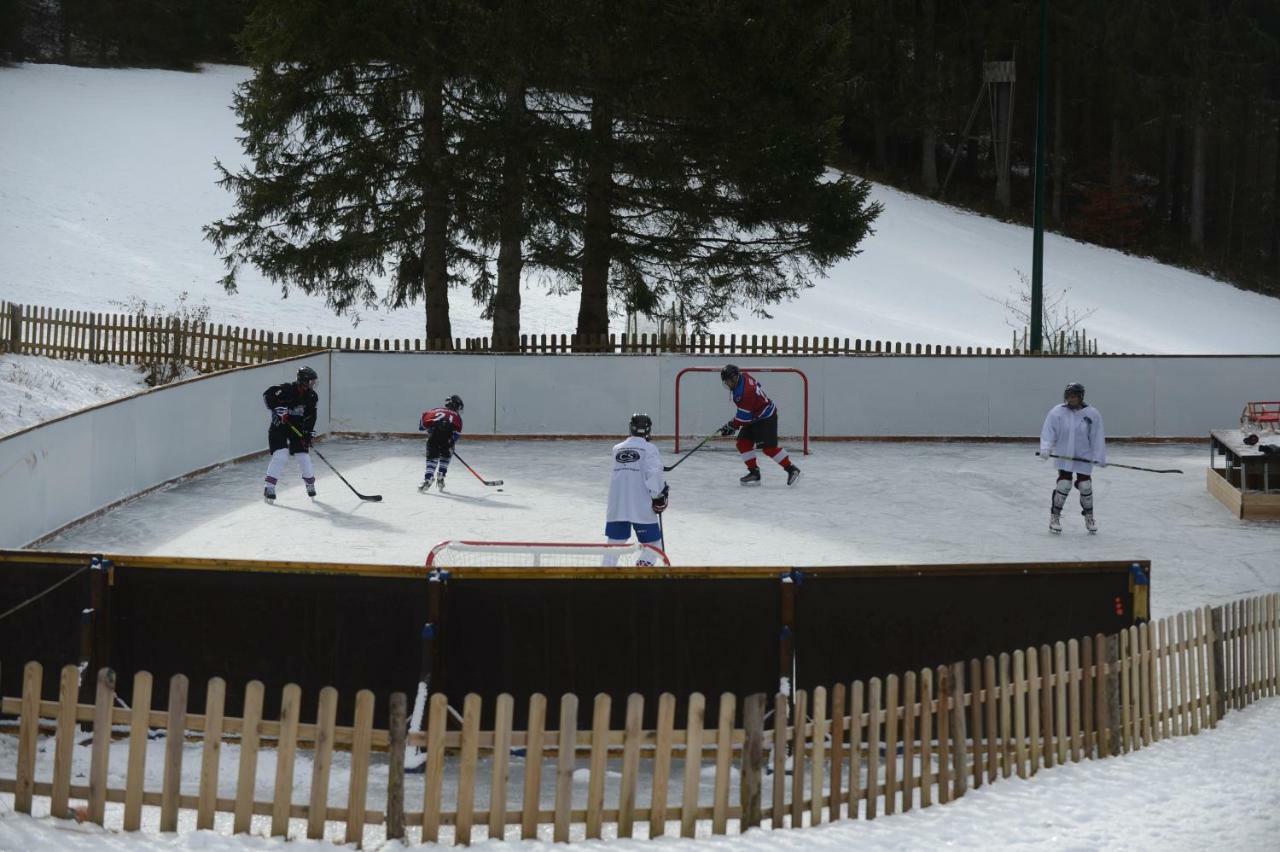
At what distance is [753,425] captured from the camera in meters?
19.6

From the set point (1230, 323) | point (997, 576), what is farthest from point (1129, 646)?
point (1230, 323)

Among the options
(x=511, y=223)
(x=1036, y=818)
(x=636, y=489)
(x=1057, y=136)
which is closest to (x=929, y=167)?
(x=1057, y=136)

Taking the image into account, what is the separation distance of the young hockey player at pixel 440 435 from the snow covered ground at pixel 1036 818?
9.08 m

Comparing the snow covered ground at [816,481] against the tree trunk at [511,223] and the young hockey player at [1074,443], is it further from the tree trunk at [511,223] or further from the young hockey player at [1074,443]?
the tree trunk at [511,223]

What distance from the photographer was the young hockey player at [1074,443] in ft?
53.8

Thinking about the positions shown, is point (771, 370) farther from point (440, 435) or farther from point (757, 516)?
point (440, 435)

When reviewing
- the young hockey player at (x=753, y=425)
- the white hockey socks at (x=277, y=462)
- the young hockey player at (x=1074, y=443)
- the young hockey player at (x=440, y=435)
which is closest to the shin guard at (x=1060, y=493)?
the young hockey player at (x=1074, y=443)

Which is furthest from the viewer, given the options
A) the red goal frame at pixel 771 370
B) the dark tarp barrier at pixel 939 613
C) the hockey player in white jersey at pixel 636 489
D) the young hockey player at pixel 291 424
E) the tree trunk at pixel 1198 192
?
the tree trunk at pixel 1198 192

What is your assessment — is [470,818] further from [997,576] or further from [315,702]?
[997,576]

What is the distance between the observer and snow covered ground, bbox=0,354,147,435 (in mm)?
23766

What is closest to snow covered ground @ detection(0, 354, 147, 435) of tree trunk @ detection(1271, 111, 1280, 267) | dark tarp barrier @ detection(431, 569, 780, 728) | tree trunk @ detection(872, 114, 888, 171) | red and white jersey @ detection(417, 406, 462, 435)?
red and white jersey @ detection(417, 406, 462, 435)

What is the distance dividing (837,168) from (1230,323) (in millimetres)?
15999

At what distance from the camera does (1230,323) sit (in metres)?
47.7

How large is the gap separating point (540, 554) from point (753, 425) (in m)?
7.66
